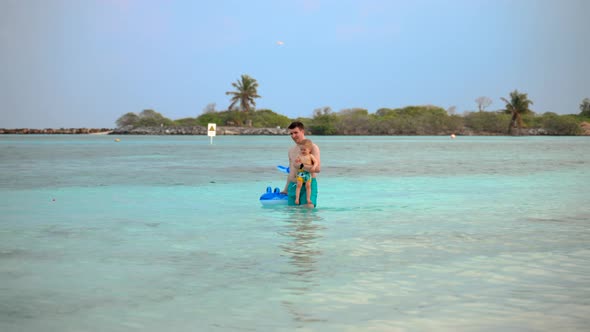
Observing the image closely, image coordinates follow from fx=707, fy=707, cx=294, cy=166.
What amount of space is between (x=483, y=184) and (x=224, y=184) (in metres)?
6.84

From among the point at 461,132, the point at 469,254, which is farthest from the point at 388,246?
the point at 461,132

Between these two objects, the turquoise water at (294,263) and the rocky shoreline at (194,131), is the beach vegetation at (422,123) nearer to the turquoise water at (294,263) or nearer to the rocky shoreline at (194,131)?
the rocky shoreline at (194,131)

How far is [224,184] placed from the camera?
18703mm

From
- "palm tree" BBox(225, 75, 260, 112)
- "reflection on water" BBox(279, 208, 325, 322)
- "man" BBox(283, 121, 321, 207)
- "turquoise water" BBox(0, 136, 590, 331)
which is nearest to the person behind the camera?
"turquoise water" BBox(0, 136, 590, 331)

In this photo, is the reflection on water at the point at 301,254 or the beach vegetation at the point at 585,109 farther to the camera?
the beach vegetation at the point at 585,109

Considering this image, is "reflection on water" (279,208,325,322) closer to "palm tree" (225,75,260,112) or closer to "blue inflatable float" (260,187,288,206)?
"blue inflatable float" (260,187,288,206)

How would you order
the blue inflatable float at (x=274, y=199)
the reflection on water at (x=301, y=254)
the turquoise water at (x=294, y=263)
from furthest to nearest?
1. the blue inflatable float at (x=274, y=199)
2. the reflection on water at (x=301, y=254)
3. the turquoise water at (x=294, y=263)

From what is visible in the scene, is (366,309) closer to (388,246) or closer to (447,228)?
(388,246)

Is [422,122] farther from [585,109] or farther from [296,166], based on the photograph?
[296,166]

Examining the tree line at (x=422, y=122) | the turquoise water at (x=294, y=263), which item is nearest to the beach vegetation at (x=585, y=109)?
the tree line at (x=422, y=122)

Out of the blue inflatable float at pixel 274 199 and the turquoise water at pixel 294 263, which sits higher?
the blue inflatable float at pixel 274 199

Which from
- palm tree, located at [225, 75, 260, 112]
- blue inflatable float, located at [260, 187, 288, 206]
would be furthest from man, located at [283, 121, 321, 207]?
palm tree, located at [225, 75, 260, 112]

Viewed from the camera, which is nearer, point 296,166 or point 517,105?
point 296,166

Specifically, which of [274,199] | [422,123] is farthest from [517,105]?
[274,199]
